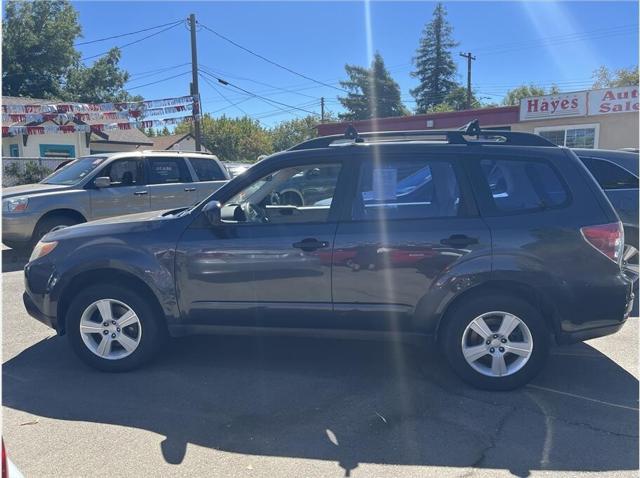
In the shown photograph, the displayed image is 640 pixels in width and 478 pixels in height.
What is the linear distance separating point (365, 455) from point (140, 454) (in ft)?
4.31

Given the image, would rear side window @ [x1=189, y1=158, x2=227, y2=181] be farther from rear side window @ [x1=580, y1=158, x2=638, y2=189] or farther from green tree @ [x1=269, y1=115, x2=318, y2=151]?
green tree @ [x1=269, y1=115, x2=318, y2=151]

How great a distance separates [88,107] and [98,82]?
17532mm

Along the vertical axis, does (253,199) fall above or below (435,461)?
above

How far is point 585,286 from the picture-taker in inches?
143

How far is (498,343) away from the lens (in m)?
3.73

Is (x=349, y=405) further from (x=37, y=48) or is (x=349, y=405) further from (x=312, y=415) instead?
(x=37, y=48)

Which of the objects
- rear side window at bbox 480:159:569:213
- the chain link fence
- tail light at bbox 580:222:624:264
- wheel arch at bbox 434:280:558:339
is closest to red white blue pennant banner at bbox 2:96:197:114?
the chain link fence

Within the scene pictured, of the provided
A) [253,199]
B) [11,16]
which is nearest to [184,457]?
[253,199]

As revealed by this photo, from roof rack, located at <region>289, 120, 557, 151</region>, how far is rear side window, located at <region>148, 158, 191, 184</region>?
5.95 m

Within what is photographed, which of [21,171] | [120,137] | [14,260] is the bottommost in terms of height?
[14,260]

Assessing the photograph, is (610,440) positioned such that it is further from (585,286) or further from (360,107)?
(360,107)

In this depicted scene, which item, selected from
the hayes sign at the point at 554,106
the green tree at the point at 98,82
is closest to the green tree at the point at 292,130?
the green tree at the point at 98,82

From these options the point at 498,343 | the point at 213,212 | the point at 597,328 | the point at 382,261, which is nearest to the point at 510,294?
the point at 498,343

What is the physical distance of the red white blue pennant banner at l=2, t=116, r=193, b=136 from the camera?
22.5 meters
